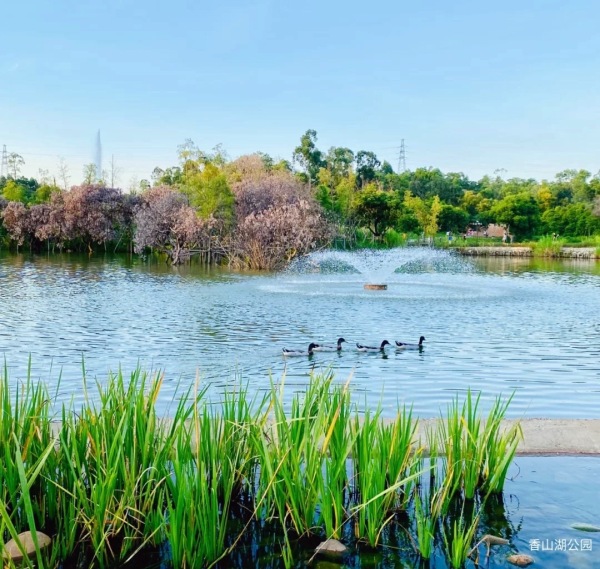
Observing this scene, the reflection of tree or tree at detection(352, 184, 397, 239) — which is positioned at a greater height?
tree at detection(352, 184, 397, 239)

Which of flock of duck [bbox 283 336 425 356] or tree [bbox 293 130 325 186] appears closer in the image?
flock of duck [bbox 283 336 425 356]

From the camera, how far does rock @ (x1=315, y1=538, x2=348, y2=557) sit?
148 inches

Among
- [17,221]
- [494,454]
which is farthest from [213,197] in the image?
[494,454]

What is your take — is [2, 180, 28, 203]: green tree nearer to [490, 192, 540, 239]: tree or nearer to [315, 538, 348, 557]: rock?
[490, 192, 540, 239]: tree

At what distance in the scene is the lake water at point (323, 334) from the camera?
8.83 m

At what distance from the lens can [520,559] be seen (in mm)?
3732

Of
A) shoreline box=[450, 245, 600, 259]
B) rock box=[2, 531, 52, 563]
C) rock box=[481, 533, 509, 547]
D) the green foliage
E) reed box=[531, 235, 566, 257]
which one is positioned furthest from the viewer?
the green foliage

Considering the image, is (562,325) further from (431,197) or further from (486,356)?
(431,197)

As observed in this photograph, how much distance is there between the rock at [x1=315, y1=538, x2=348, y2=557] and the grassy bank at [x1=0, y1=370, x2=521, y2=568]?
0.05 metres

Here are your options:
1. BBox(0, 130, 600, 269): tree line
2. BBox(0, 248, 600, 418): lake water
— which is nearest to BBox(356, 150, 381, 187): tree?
BBox(0, 130, 600, 269): tree line

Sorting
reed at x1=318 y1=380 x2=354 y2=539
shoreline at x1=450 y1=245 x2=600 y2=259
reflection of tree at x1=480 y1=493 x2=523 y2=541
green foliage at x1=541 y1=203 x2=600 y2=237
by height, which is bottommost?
reflection of tree at x1=480 y1=493 x2=523 y2=541

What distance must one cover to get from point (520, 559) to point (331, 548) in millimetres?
1031

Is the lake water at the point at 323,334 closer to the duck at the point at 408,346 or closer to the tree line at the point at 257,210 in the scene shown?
the duck at the point at 408,346

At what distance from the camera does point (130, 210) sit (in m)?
47.5
